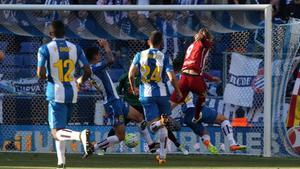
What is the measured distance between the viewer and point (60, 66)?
12391 millimetres

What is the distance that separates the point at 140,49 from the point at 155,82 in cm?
219

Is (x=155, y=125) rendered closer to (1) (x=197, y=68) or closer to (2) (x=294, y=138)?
(1) (x=197, y=68)

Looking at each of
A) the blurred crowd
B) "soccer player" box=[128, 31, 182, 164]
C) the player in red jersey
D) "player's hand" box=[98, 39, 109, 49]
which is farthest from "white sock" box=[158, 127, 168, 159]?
the blurred crowd

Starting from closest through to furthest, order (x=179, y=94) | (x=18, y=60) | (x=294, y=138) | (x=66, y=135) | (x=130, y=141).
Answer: (x=66, y=135)
(x=179, y=94)
(x=130, y=141)
(x=294, y=138)
(x=18, y=60)

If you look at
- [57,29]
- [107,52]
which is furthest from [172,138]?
[57,29]

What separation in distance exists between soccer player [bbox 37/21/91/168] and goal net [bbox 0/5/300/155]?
11.8 ft

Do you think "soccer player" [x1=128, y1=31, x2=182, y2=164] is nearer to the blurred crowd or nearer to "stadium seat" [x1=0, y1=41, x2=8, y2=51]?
"stadium seat" [x1=0, y1=41, x2=8, y2=51]

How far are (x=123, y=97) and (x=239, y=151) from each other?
6.86ft

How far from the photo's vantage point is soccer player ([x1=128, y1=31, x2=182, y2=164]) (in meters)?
14.0

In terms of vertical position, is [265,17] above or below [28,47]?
above

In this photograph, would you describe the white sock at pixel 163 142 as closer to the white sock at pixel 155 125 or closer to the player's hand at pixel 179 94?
the white sock at pixel 155 125

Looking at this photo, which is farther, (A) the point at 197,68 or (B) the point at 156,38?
(A) the point at 197,68

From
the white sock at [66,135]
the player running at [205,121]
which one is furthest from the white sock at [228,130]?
the white sock at [66,135]

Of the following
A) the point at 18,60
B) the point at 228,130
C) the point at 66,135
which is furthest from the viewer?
the point at 18,60
